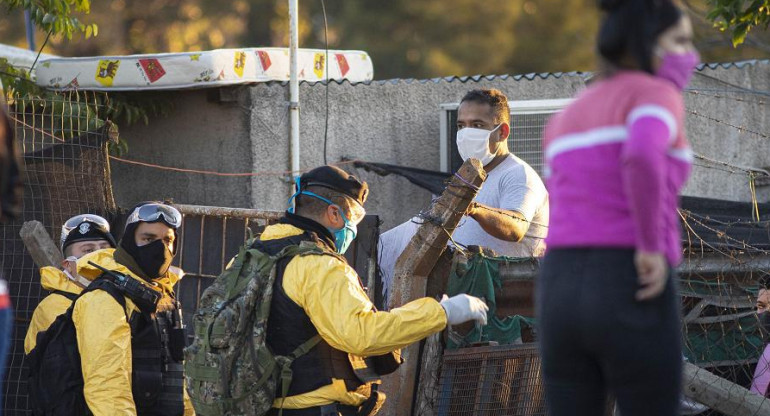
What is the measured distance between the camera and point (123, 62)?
8.88 metres

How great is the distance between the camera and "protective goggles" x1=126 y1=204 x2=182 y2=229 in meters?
5.51

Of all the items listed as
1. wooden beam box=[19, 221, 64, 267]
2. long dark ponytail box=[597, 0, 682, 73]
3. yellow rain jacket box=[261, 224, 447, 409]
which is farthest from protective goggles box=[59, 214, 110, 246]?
long dark ponytail box=[597, 0, 682, 73]

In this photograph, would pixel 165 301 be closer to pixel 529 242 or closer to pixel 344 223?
pixel 344 223

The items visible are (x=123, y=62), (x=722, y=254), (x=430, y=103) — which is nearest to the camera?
(x=722, y=254)

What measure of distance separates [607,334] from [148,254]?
117 inches

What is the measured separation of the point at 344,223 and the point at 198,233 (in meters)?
2.59

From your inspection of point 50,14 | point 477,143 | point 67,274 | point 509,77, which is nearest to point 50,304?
point 67,274

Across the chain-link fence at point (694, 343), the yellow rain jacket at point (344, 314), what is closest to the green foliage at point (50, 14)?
the chain-link fence at point (694, 343)

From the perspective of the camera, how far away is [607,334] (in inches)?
119

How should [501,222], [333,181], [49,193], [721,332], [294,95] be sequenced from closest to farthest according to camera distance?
1. [333,181]
2. [501,222]
3. [721,332]
4. [49,193]
5. [294,95]

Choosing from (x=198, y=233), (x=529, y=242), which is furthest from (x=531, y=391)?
(x=198, y=233)

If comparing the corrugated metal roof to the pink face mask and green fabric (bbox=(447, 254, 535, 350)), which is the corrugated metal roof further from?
the pink face mask

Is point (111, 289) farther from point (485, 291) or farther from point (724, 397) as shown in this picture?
point (724, 397)

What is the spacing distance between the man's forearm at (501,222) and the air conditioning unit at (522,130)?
3424mm
